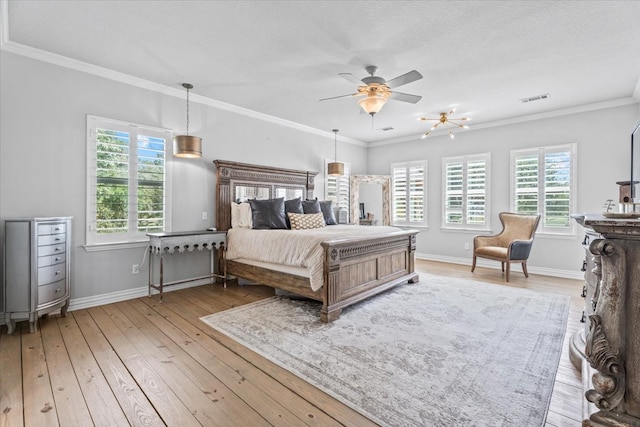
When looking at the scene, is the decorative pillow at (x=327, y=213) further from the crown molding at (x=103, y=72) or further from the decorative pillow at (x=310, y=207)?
the crown molding at (x=103, y=72)

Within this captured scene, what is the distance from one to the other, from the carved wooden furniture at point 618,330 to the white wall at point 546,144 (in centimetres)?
468

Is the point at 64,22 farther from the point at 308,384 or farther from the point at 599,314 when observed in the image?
the point at 599,314

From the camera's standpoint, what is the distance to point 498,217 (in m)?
5.89

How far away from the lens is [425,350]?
99.3 inches

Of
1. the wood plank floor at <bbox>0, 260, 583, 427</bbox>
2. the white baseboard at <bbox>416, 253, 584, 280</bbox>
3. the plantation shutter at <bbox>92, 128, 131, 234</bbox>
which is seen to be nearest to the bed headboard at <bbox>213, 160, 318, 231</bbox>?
the plantation shutter at <bbox>92, 128, 131, 234</bbox>

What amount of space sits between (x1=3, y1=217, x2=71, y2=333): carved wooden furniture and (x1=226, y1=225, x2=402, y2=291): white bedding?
2.01m

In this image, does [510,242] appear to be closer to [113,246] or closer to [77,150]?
[113,246]

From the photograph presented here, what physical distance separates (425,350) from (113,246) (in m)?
3.78

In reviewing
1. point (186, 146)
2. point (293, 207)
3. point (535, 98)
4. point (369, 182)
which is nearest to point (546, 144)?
point (535, 98)

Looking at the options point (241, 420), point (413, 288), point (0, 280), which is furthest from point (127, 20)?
point (413, 288)

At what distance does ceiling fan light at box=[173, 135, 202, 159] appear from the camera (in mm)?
3965

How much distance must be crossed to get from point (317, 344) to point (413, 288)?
227cm

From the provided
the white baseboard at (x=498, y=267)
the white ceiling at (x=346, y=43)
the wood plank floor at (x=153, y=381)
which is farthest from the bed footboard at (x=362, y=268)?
the white baseboard at (x=498, y=267)

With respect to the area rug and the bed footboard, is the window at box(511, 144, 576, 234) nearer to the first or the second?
the area rug
